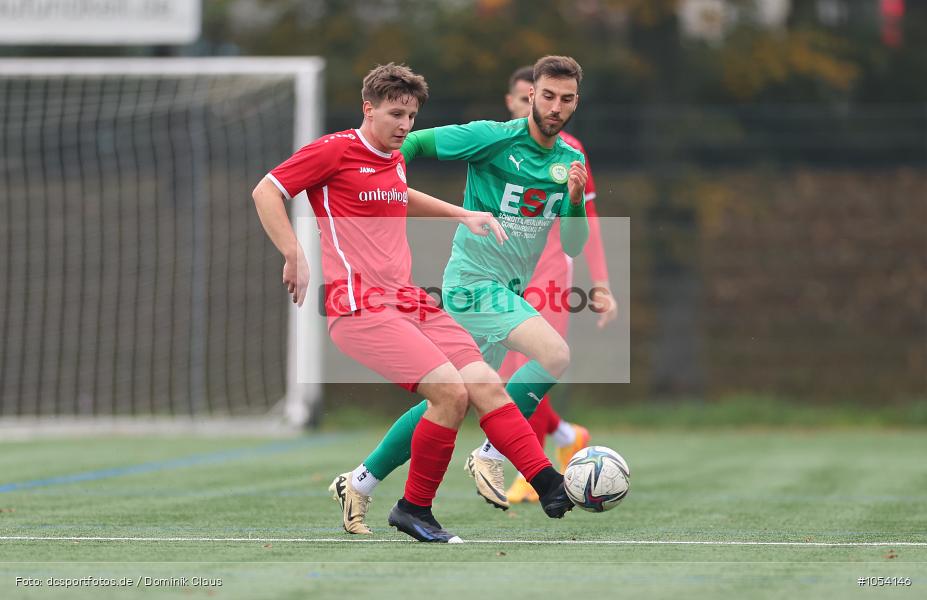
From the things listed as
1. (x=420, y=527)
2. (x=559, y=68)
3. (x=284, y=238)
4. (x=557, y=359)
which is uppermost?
(x=559, y=68)

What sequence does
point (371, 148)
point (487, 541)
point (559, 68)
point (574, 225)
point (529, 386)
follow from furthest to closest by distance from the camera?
point (529, 386) → point (574, 225) → point (559, 68) → point (371, 148) → point (487, 541)

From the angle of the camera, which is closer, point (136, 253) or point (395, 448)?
point (395, 448)

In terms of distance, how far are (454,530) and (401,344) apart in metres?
0.98

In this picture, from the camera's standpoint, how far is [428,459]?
5.24 metres

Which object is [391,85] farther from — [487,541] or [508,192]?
[487,541]

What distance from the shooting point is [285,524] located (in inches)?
231

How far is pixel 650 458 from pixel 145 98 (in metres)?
6.14

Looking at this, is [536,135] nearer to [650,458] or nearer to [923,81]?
[650,458]

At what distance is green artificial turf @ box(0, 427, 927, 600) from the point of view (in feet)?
13.3


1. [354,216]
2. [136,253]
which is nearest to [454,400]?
[354,216]

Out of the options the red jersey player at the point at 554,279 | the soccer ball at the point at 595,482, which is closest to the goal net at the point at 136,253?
the red jersey player at the point at 554,279

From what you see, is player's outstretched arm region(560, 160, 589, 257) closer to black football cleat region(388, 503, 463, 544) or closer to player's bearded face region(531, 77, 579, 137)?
player's bearded face region(531, 77, 579, 137)

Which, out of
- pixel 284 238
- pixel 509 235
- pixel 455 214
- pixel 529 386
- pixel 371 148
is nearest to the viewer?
pixel 284 238

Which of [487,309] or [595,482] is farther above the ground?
[487,309]
